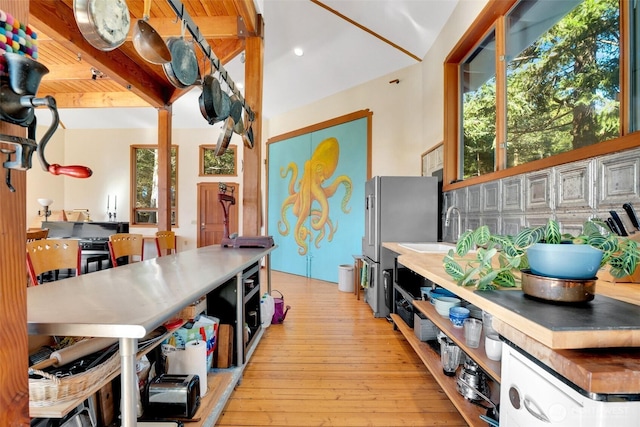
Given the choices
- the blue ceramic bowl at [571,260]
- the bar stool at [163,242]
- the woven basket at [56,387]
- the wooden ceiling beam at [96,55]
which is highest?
the wooden ceiling beam at [96,55]

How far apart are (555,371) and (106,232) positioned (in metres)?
6.85

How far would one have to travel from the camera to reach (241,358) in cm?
216

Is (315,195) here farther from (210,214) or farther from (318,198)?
(210,214)

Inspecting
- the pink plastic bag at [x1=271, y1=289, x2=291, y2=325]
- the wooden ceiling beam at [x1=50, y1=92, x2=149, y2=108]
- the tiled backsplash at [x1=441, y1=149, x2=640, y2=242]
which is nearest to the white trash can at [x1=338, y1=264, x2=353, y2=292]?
the pink plastic bag at [x1=271, y1=289, x2=291, y2=325]

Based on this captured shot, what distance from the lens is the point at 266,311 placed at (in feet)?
9.91

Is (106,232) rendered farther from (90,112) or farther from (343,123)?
(343,123)

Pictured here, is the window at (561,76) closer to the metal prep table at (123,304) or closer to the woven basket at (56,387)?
the metal prep table at (123,304)

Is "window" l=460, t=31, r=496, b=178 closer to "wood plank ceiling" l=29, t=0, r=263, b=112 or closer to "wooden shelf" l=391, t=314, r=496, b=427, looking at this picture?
"wooden shelf" l=391, t=314, r=496, b=427

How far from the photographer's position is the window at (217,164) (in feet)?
23.6

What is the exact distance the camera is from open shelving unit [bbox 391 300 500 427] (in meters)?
1.40

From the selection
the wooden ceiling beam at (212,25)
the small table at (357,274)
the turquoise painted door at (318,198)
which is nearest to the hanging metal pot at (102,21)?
the wooden ceiling beam at (212,25)

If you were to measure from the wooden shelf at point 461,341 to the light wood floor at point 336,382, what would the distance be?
556 mm

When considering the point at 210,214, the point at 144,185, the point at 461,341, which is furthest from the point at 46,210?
the point at 461,341

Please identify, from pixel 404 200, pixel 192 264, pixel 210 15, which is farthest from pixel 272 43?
pixel 192 264
